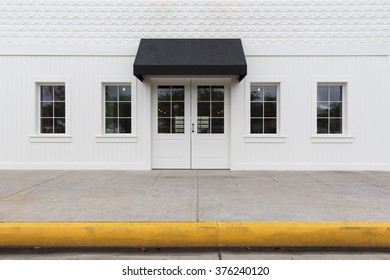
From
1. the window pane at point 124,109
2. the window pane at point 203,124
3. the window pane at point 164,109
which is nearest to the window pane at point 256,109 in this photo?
the window pane at point 203,124

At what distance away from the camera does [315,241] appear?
10.8ft

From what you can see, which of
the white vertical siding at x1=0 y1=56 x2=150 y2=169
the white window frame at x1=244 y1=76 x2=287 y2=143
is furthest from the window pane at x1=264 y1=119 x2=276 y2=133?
the white vertical siding at x1=0 y1=56 x2=150 y2=169

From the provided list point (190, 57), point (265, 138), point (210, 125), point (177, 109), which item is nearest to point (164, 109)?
point (177, 109)

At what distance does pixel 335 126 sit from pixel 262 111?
7.46 ft

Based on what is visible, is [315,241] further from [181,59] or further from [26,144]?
[26,144]

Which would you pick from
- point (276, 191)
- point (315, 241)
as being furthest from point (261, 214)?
point (276, 191)

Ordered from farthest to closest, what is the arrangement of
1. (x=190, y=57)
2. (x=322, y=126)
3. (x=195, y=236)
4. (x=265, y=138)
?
1. (x=322, y=126)
2. (x=265, y=138)
3. (x=190, y=57)
4. (x=195, y=236)

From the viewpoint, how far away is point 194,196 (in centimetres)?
494

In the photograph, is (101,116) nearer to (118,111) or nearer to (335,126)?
(118,111)

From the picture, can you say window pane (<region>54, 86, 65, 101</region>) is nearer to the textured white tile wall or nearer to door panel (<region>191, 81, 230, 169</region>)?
the textured white tile wall

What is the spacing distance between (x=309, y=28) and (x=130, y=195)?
6981mm

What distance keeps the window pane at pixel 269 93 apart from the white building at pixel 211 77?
245 millimetres

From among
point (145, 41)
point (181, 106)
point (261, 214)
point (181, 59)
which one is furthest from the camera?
point (181, 106)

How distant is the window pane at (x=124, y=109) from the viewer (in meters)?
8.21
